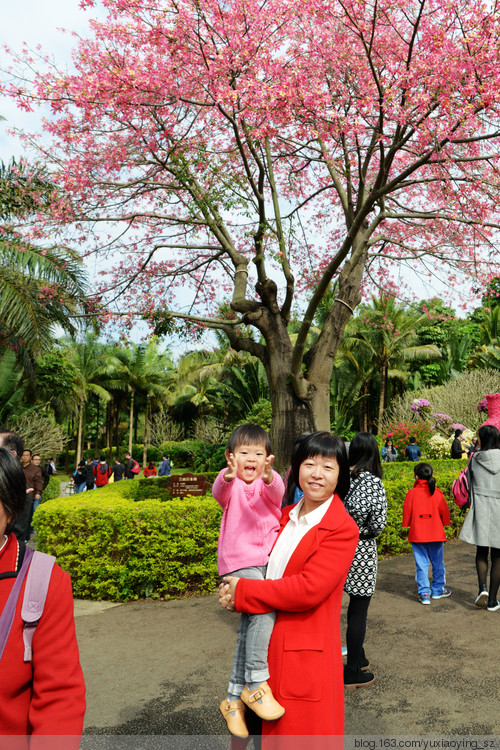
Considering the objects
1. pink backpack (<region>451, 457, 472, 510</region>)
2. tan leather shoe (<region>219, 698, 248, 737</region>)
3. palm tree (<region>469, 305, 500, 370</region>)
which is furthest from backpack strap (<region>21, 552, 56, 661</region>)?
palm tree (<region>469, 305, 500, 370</region>)

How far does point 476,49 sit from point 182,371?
120ft

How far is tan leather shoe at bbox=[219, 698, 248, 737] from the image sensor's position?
2287 millimetres

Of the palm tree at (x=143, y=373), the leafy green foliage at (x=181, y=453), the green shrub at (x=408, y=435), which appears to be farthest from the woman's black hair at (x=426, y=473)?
the palm tree at (x=143, y=373)

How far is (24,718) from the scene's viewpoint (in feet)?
5.28

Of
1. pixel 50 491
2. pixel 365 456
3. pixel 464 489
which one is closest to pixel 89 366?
pixel 50 491

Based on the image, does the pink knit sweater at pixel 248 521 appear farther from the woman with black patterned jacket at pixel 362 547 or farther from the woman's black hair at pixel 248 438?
the woman with black patterned jacket at pixel 362 547

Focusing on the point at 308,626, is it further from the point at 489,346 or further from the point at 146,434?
the point at 146,434

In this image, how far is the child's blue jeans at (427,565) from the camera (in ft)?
19.3

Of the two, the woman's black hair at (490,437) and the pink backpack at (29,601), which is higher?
the woman's black hair at (490,437)

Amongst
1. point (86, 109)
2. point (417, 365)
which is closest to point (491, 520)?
point (86, 109)

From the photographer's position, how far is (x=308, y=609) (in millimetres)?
2150

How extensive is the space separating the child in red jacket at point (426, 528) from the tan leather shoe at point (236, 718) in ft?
12.8

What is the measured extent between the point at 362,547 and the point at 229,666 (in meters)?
1.38

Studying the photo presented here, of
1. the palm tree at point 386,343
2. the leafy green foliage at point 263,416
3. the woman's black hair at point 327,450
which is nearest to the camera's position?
the woman's black hair at point 327,450
